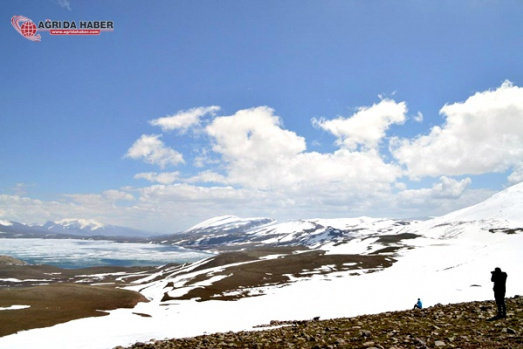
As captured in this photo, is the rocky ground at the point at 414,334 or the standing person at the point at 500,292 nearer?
the rocky ground at the point at 414,334

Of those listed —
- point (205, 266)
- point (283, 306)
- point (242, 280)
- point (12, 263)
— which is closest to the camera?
point (283, 306)

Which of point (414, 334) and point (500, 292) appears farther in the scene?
point (500, 292)

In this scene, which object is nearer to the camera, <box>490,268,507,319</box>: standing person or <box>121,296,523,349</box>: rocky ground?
<box>121,296,523,349</box>: rocky ground

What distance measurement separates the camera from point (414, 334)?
16.4 meters

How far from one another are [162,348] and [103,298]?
5886 cm

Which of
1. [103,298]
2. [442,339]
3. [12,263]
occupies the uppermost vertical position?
[442,339]

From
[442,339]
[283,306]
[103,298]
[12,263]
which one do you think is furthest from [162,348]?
[12,263]

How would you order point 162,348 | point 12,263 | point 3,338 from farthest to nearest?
point 12,263 < point 3,338 < point 162,348

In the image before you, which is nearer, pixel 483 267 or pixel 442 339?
pixel 442 339

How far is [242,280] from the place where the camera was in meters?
102

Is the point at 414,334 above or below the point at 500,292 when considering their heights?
below

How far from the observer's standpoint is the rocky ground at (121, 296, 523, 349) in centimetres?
1435

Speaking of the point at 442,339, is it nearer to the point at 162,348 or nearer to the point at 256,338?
the point at 256,338

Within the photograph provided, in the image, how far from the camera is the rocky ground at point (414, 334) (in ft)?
47.1
